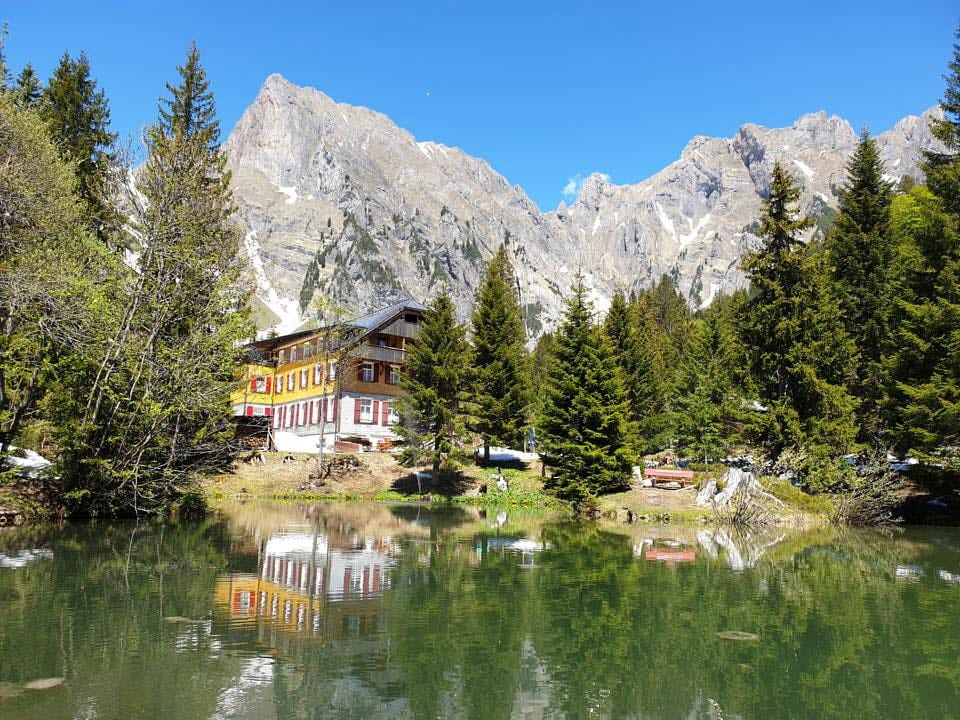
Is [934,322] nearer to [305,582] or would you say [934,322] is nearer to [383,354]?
[305,582]

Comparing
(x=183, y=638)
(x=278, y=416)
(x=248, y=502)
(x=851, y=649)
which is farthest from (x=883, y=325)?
(x=278, y=416)

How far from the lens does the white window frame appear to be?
1982 inches

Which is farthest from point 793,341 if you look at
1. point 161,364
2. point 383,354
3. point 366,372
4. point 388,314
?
point 388,314

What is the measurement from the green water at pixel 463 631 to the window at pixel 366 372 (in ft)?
105

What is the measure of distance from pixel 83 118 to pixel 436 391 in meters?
31.3

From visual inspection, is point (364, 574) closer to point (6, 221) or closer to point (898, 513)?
point (6, 221)

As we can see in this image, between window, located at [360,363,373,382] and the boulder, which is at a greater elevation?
window, located at [360,363,373,382]

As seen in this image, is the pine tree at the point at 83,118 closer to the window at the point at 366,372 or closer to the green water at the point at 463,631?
the window at the point at 366,372

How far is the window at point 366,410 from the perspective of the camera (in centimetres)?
5038

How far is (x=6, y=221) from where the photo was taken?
2034 cm

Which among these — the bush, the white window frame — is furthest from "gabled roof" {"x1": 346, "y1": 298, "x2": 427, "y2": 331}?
the bush

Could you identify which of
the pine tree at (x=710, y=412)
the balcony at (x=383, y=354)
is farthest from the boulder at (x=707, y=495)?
the balcony at (x=383, y=354)

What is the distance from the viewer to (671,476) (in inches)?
1340

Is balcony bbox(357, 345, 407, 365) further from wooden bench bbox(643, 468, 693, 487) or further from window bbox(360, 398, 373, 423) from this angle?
wooden bench bbox(643, 468, 693, 487)
